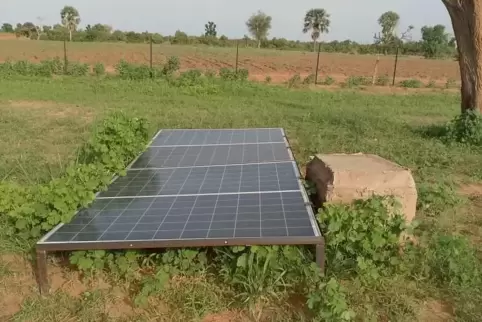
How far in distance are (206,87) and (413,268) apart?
11562 millimetres

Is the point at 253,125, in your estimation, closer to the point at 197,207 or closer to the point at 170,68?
the point at 197,207

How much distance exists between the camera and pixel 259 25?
70.1 m

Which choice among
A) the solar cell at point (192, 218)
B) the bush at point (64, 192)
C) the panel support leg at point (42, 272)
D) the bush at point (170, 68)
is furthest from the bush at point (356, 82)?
the panel support leg at point (42, 272)

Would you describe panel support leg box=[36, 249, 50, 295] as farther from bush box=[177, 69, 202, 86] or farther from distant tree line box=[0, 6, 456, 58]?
distant tree line box=[0, 6, 456, 58]

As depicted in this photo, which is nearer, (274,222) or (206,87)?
(274,222)

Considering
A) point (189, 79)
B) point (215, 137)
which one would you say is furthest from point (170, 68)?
point (215, 137)

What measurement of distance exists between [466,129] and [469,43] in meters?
1.51

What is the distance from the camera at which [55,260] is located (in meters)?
3.62

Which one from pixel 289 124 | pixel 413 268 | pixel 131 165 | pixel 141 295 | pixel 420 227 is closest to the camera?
pixel 141 295

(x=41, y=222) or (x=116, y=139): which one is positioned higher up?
(x=116, y=139)

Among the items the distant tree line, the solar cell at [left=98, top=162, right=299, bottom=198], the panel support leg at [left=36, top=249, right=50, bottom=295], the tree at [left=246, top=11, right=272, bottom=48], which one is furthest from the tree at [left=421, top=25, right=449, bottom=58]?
the panel support leg at [left=36, top=249, right=50, bottom=295]

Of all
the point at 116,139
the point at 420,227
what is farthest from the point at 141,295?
the point at 420,227

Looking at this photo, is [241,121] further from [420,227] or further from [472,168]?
[420,227]

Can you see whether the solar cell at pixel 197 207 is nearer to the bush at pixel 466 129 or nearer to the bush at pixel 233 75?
the bush at pixel 466 129
